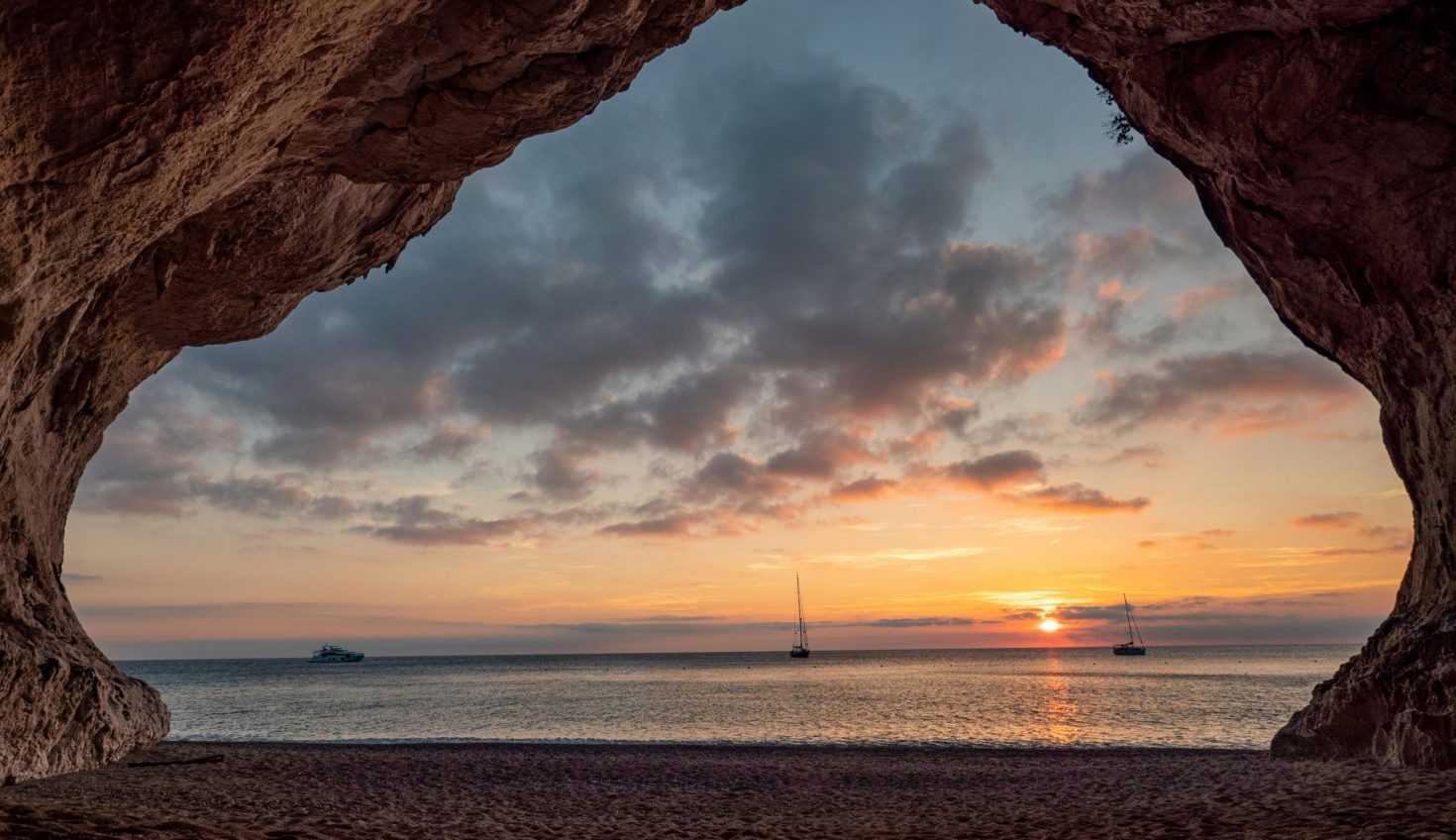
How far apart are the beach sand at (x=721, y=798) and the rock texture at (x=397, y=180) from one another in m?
2.36

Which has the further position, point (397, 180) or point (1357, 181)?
point (397, 180)

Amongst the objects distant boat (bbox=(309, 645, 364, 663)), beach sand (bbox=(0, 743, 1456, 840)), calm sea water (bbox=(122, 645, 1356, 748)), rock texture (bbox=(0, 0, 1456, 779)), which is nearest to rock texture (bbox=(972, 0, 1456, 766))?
rock texture (bbox=(0, 0, 1456, 779))

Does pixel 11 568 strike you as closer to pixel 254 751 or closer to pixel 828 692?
pixel 254 751

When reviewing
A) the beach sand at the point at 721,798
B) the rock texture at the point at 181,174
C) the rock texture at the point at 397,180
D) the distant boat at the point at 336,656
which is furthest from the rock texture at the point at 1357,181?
the distant boat at the point at 336,656

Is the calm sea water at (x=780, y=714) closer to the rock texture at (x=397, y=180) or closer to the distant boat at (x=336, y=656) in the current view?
the rock texture at (x=397, y=180)

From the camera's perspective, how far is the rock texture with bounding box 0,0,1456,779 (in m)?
7.16

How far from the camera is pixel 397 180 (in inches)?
525

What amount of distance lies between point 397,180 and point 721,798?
13022 millimetres

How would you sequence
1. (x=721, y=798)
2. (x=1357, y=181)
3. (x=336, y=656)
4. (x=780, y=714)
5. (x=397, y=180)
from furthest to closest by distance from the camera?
(x=336, y=656), (x=780, y=714), (x=721, y=798), (x=397, y=180), (x=1357, y=181)

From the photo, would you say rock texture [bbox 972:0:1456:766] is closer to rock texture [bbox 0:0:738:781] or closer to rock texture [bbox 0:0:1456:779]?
rock texture [bbox 0:0:1456:779]

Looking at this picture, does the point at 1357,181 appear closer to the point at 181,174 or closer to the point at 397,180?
the point at 397,180

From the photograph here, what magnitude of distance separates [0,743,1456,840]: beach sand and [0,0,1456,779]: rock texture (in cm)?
236

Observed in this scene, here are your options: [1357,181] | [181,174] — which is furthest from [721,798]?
[1357,181]

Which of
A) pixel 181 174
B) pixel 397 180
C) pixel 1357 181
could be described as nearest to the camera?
pixel 181 174
